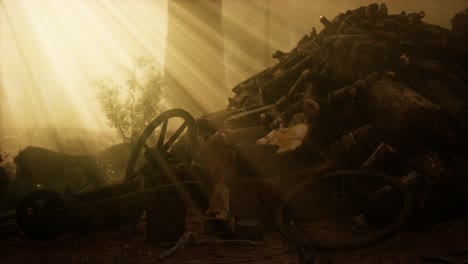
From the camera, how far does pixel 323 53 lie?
19.0 feet

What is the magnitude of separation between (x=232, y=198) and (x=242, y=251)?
0.80 m

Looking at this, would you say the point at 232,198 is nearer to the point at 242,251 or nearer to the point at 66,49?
the point at 242,251

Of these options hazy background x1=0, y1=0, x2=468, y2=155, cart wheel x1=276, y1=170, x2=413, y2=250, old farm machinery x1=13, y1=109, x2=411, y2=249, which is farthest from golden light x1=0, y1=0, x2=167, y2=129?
cart wheel x1=276, y1=170, x2=413, y2=250

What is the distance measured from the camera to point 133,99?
11.8 meters

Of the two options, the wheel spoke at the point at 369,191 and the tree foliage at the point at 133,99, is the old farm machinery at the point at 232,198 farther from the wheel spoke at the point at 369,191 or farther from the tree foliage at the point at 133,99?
the tree foliage at the point at 133,99

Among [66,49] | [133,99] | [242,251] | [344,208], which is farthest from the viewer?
[66,49]

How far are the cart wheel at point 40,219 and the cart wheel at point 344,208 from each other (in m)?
2.94

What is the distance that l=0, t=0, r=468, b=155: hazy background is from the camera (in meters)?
10.6

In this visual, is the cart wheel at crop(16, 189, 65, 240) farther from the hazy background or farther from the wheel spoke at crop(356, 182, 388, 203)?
the hazy background

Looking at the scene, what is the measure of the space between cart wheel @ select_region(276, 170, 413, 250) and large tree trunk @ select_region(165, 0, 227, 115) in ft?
22.7

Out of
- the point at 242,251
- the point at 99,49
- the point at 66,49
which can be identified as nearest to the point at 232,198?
the point at 242,251

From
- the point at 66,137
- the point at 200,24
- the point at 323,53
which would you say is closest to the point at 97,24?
the point at 66,137

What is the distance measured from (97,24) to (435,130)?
33.0 meters

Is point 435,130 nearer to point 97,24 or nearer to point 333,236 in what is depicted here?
point 333,236
